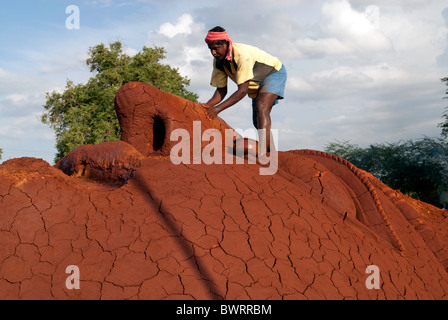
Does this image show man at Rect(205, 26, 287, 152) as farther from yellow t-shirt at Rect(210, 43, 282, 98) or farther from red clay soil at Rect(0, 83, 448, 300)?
red clay soil at Rect(0, 83, 448, 300)

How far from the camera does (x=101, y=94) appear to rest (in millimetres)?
16844

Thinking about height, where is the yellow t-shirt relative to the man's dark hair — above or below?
below

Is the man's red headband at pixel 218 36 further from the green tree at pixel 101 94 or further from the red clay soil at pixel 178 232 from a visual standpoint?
the green tree at pixel 101 94

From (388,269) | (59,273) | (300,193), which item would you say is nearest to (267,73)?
(300,193)

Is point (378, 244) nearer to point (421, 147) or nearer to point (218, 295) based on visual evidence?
point (218, 295)

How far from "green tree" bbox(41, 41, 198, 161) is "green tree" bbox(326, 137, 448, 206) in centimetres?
819

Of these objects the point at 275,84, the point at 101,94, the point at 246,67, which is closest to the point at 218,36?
the point at 246,67

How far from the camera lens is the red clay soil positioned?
8.26ft

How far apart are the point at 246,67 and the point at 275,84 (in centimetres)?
39

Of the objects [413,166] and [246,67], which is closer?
[246,67]

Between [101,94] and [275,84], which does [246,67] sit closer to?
[275,84]

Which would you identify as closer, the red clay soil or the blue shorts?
the red clay soil

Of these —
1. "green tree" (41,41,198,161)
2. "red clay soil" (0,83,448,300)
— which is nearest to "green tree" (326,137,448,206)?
"green tree" (41,41,198,161)

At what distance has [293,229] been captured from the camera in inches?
119
